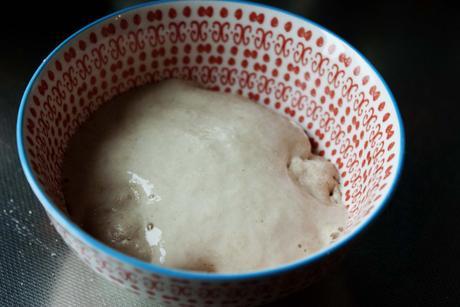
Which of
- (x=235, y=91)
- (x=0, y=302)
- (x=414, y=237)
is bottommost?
(x=0, y=302)

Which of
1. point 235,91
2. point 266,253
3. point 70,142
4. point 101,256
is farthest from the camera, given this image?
point 235,91

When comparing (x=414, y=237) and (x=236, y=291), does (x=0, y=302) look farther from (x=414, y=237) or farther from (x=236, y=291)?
(x=414, y=237)

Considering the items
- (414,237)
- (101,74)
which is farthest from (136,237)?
(414,237)

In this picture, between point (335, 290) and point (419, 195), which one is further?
point (419, 195)

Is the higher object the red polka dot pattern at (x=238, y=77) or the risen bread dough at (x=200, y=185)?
the red polka dot pattern at (x=238, y=77)

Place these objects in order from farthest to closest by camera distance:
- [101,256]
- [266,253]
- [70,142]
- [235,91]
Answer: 1. [235,91]
2. [70,142]
3. [266,253]
4. [101,256]

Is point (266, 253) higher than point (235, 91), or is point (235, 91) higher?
point (235, 91)
